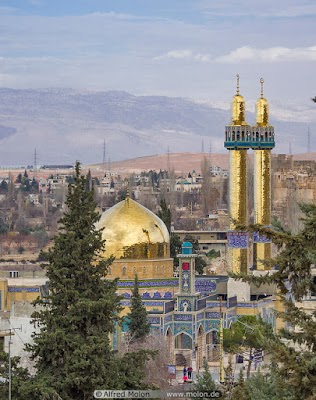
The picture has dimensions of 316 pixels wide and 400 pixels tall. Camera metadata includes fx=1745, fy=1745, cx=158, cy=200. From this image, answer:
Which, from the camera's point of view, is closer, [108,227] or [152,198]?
[108,227]

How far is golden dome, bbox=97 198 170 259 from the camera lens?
116 ft

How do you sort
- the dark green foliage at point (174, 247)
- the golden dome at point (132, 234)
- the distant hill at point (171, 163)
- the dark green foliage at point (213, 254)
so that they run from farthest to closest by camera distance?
the distant hill at point (171, 163) < the dark green foliage at point (213, 254) < the dark green foliage at point (174, 247) < the golden dome at point (132, 234)

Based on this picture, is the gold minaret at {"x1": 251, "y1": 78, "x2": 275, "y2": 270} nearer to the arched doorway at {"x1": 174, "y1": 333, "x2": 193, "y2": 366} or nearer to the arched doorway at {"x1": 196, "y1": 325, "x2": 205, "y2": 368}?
the arched doorway at {"x1": 196, "y1": 325, "x2": 205, "y2": 368}

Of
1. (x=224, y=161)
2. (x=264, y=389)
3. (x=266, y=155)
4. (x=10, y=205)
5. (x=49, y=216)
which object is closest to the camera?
(x=264, y=389)

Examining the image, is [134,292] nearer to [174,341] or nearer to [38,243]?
[174,341]

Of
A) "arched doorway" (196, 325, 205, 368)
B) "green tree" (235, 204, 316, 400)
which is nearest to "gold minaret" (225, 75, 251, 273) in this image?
"arched doorway" (196, 325, 205, 368)

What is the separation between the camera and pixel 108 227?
35.6 metres

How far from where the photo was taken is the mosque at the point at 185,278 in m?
33.8

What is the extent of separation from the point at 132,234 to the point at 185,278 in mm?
1780

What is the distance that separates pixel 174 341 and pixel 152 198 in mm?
60913

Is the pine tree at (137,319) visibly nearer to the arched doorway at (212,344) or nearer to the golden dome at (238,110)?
the arched doorway at (212,344)

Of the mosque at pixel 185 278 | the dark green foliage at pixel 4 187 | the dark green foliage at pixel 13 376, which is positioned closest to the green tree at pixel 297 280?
the dark green foliage at pixel 13 376

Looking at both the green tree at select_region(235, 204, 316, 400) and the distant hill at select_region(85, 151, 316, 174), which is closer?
the green tree at select_region(235, 204, 316, 400)

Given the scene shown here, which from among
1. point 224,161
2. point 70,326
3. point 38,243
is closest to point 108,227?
point 70,326
